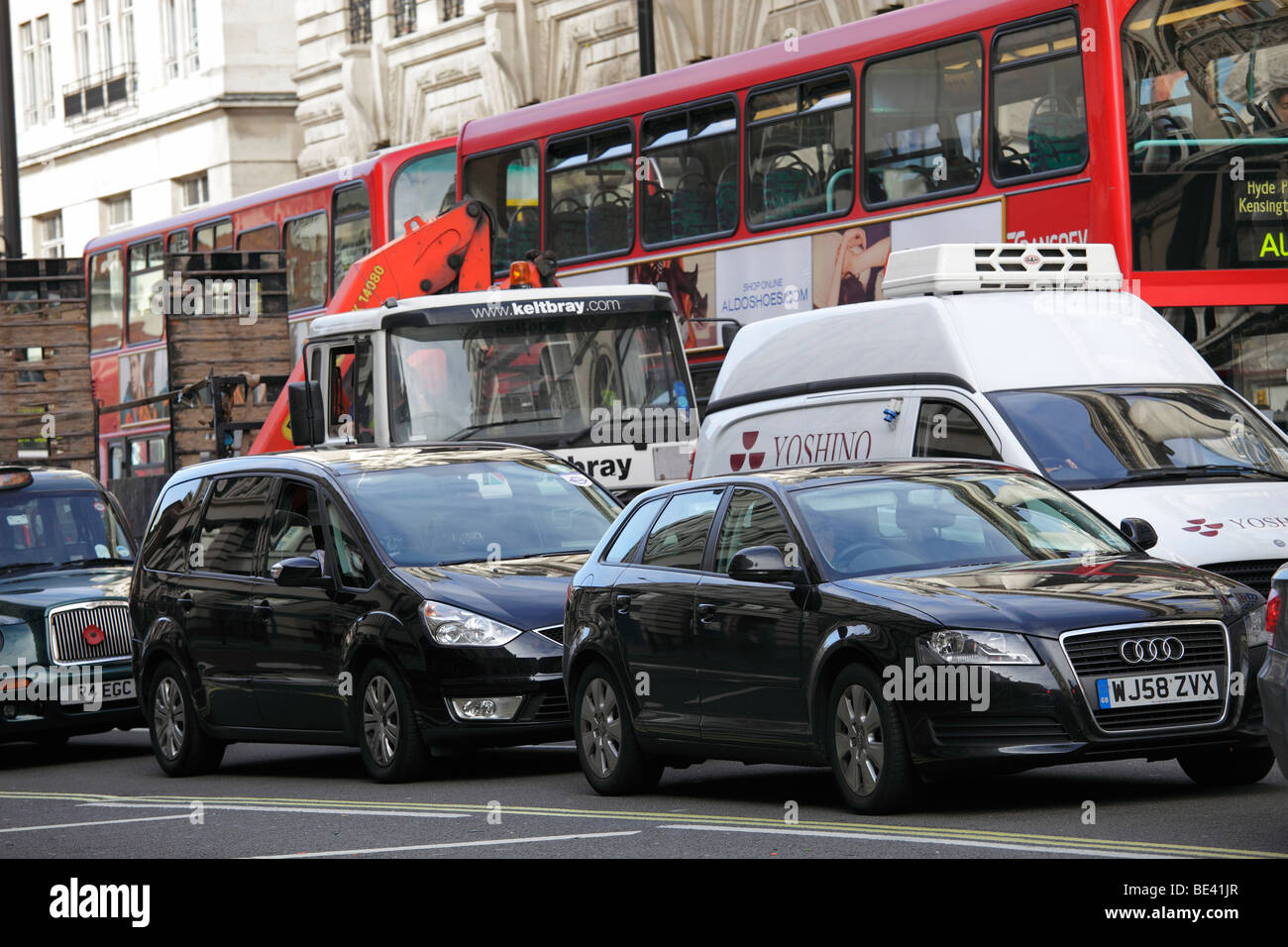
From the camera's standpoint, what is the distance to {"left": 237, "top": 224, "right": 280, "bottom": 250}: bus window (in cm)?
2767

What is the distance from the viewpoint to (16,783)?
1459 centimetres

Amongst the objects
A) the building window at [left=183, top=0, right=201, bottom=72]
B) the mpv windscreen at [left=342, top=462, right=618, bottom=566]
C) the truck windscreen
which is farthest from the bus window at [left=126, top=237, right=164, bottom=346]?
the building window at [left=183, top=0, right=201, bottom=72]

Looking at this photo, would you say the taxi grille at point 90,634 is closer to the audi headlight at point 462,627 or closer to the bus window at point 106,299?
the audi headlight at point 462,627

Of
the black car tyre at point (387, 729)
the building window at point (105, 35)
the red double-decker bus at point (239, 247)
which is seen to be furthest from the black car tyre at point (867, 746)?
the building window at point (105, 35)

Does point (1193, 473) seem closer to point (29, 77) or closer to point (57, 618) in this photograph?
point (57, 618)

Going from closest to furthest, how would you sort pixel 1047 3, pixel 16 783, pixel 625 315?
pixel 16 783
pixel 1047 3
pixel 625 315

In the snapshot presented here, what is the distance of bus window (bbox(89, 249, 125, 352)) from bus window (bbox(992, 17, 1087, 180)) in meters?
17.3

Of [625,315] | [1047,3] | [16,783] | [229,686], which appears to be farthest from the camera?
[625,315]

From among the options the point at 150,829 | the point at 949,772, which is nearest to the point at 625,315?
the point at 150,829

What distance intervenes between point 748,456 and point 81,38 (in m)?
45.5
